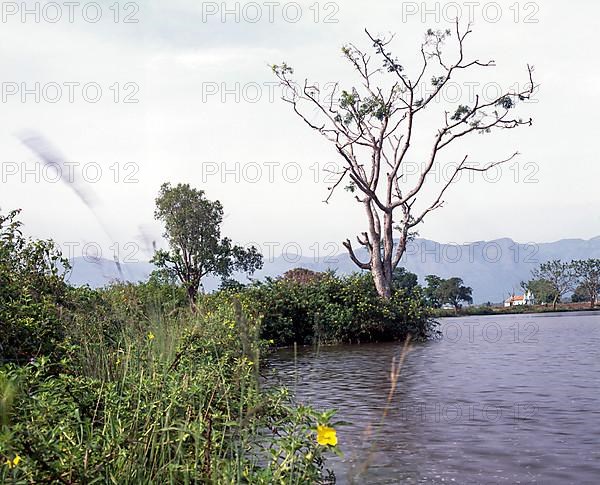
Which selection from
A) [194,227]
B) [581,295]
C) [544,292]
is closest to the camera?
[194,227]

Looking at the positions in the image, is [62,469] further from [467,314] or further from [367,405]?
[467,314]

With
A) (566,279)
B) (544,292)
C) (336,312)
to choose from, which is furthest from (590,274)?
(336,312)

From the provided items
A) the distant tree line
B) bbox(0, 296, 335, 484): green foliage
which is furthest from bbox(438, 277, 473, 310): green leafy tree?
bbox(0, 296, 335, 484): green foliage

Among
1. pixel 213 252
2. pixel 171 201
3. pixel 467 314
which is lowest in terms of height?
pixel 467 314

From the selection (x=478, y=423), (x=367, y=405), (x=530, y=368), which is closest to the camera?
(x=478, y=423)

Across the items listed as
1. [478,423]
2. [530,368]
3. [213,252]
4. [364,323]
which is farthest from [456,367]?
[213,252]

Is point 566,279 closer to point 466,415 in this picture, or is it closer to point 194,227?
point 194,227

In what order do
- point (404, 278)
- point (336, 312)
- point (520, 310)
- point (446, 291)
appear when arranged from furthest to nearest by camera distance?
1. point (446, 291)
2. point (404, 278)
3. point (520, 310)
4. point (336, 312)

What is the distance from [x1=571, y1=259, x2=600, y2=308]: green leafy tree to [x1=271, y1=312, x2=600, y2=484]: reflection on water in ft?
168

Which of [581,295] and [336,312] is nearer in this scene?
[336,312]

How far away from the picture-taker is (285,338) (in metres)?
20.0

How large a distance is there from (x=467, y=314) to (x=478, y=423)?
5318 cm

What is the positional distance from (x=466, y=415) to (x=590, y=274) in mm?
60317

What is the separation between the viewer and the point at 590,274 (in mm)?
62438
